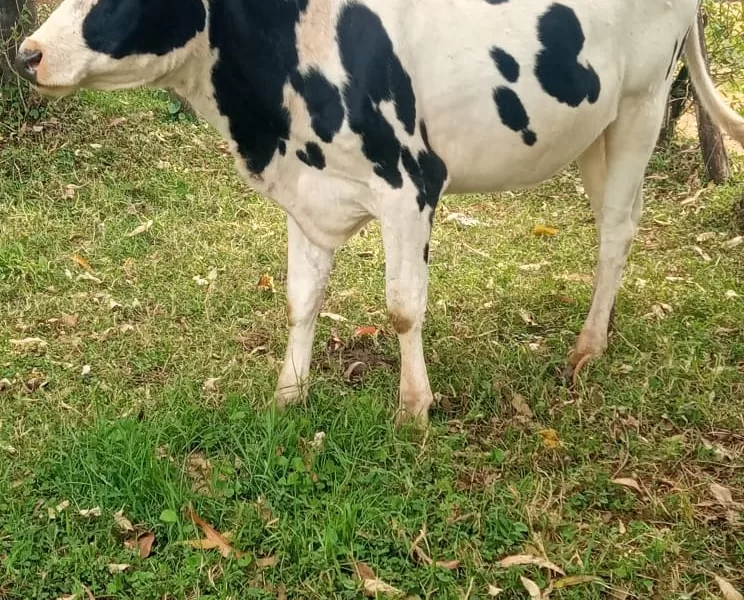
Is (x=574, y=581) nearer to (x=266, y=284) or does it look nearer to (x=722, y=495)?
(x=722, y=495)

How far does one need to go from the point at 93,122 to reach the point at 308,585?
5104 mm

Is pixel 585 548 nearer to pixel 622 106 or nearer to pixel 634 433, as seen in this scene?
pixel 634 433

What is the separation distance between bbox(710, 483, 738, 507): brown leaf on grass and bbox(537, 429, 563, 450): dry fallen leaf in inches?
22.2

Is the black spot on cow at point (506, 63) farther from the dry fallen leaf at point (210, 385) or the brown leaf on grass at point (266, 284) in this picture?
the brown leaf on grass at point (266, 284)

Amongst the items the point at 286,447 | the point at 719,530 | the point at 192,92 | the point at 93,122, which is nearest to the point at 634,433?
the point at 719,530

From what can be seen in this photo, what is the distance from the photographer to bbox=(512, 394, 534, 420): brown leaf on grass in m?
3.57

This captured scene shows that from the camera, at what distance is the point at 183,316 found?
4441 mm

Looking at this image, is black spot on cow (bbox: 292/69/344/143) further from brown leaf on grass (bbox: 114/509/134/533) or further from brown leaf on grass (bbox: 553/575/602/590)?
brown leaf on grass (bbox: 553/575/602/590)

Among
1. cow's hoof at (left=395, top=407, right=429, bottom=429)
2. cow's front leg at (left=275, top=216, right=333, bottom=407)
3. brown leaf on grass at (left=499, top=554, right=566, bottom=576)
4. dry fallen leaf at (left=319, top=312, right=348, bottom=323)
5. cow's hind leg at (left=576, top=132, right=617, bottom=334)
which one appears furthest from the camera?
dry fallen leaf at (left=319, top=312, right=348, bottom=323)

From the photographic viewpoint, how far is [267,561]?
2709 mm

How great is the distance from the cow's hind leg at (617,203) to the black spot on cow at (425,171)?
3.60 feet

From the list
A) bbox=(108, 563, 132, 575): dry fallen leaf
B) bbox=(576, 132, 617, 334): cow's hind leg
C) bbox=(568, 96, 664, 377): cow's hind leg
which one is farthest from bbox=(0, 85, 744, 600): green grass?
bbox=(576, 132, 617, 334): cow's hind leg

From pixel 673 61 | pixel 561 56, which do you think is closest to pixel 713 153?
pixel 673 61

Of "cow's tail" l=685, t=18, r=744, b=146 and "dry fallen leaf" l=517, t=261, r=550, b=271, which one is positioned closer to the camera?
"cow's tail" l=685, t=18, r=744, b=146
